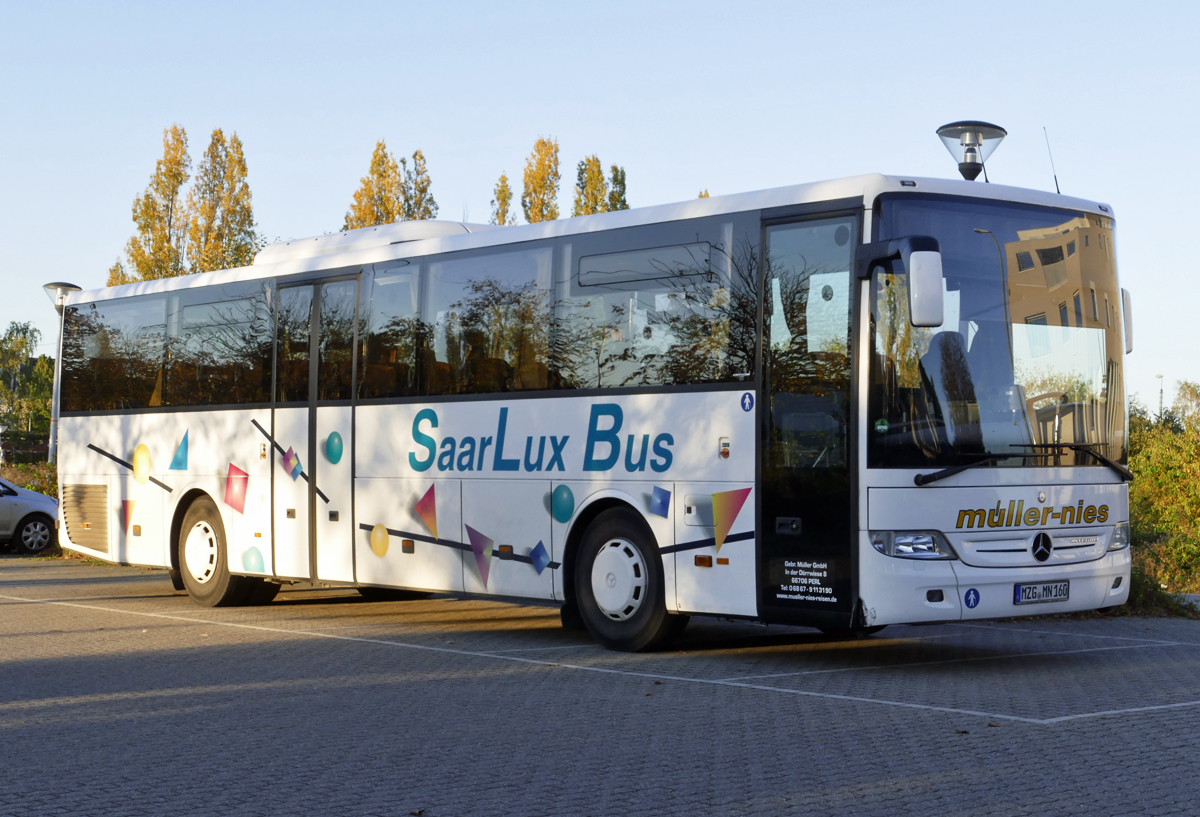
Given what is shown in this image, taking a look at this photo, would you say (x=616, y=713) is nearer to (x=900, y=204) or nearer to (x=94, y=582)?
(x=900, y=204)

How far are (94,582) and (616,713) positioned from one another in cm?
1283

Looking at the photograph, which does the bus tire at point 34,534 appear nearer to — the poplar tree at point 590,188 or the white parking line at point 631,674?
the white parking line at point 631,674

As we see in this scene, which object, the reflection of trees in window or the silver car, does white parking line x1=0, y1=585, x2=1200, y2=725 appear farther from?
the silver car

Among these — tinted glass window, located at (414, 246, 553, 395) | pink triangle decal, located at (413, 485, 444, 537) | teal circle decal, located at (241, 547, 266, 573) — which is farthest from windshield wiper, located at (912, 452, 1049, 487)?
teal circle decal, located at (241, 547, 266, 573)

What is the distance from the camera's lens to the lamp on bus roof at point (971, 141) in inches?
485

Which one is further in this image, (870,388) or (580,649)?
(580,649)

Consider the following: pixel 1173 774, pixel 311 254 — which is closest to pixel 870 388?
pixel 1173 774

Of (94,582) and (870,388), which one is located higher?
(870,388)

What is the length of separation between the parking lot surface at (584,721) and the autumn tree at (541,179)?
130 feet

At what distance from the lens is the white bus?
396 inches

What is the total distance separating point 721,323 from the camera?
35.9 ft

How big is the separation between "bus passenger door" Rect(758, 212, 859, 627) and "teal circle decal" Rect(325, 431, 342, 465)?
17.0 feet

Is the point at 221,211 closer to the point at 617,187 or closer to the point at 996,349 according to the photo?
the point at 617,187

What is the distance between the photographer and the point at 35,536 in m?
25.3
